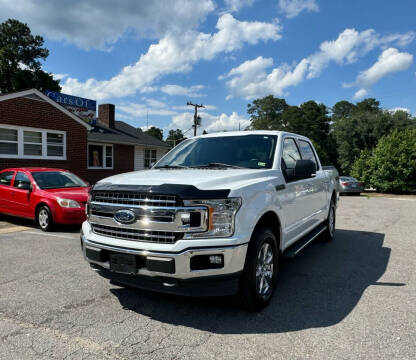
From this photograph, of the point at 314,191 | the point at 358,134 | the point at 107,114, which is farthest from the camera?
the point at 358,134

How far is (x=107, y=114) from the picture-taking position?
24.1 meters

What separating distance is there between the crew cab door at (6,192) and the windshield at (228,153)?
595 centimetres

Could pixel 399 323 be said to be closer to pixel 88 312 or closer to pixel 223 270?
pixel 223 270

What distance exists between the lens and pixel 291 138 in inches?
195

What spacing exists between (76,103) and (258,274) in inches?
871

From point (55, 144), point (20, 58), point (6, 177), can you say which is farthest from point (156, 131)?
point (6, 177)

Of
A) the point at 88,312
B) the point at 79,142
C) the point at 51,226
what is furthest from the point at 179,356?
the point at 79,142

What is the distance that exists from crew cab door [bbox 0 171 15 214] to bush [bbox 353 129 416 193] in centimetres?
2458

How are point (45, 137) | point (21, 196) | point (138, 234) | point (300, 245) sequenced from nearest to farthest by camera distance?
point (138, 234)
point (300, 245)
point (21, 196)
point (45, 137)

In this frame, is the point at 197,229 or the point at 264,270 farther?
the point at 264,270

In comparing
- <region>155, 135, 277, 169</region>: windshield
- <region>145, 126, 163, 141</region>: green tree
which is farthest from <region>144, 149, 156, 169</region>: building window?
<region>145, 126, 163, 141</region>: green tree

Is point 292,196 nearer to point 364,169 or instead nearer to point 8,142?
point 8,142

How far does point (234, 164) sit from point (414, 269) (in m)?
3.23

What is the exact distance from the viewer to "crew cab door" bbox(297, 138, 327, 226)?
516 cm
